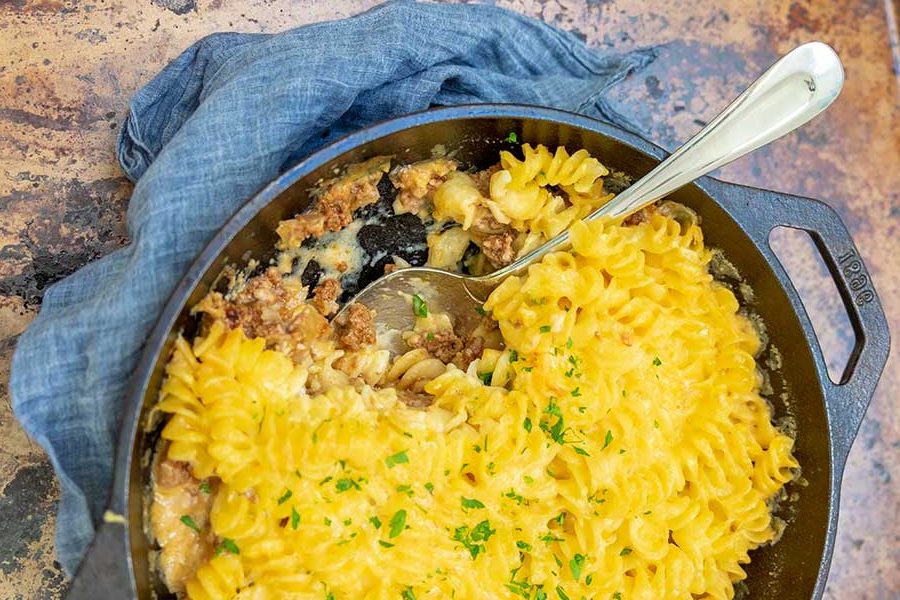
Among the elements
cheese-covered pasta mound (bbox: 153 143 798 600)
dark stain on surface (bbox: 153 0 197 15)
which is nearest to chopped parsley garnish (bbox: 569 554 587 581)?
cheese-covered pasta mound (bbox: 153 143 798 600)

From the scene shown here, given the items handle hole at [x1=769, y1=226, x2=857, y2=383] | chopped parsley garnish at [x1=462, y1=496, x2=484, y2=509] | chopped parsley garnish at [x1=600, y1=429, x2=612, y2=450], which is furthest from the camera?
handle hole at [x1=769, y1=226, x2=857, y2=383]

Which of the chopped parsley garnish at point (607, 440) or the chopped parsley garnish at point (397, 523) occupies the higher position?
the chopped parsley garnish at point (607, 440)

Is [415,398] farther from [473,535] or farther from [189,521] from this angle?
[189,521]

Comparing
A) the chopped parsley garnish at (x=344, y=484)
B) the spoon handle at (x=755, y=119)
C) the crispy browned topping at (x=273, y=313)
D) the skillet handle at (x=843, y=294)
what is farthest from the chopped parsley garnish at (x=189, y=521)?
the skillet handle at (x=843, y=294)

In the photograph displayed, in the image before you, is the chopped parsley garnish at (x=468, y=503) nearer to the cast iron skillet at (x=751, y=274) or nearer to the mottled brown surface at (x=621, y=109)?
the cast iron skillet at (x=751, y=274)

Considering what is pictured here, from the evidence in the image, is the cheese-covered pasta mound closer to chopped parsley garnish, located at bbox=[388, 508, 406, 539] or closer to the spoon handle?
chopped parsley garnish, located at bbox=[388, 508, 406, 539]

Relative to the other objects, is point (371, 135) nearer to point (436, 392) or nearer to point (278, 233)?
point (278, 233)

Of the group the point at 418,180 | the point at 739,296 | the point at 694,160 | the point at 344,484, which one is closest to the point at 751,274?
the point at 739,296
